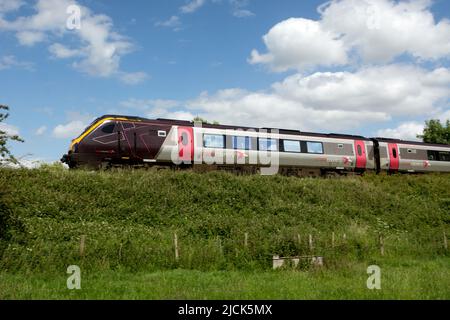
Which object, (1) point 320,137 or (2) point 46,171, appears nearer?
(2) point 46,171

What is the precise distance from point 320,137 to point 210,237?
15.2 metres

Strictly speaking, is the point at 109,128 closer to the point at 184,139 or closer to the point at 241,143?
the point at 184,139

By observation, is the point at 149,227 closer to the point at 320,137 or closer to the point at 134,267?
the point at 134,267

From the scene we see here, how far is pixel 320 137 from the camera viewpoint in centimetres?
2852

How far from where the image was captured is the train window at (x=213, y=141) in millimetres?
23906

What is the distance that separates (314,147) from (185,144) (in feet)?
33.1

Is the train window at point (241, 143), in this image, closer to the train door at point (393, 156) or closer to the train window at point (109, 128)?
the train window at point (109, 128)

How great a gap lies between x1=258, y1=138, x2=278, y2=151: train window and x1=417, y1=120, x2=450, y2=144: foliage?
4543 centimetres

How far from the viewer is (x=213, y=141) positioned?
79.2 feet

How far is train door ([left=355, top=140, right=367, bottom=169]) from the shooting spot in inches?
1194

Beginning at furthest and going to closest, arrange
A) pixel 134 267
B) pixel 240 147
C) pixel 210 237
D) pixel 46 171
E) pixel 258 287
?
pixel 240 147 < pixel 46 171 < pixel 210 237 < pixel 134 267 < pixel 258 287

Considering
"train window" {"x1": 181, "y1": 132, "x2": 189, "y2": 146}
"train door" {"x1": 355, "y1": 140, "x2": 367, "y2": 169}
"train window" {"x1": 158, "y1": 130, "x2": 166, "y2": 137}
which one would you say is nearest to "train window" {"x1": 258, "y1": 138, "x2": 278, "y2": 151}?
"train window" {"x1": 181, "y1": 132, "x2": 189, "y2": 146}

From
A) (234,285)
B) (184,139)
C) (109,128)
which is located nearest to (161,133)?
(184,139)
